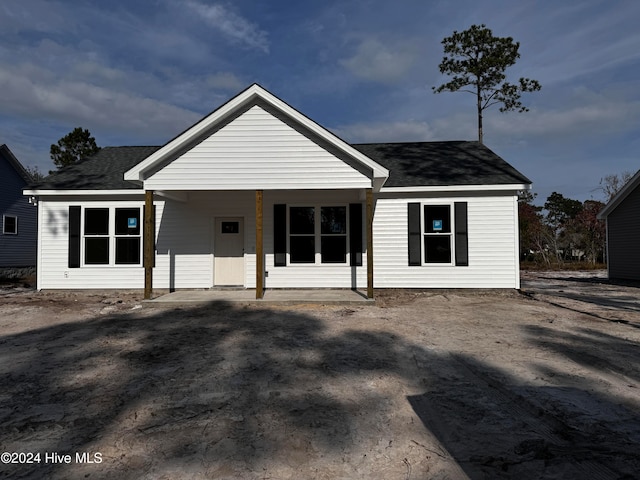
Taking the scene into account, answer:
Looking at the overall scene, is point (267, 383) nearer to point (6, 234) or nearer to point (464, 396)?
point (464, 396)

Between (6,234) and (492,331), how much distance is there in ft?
71.8

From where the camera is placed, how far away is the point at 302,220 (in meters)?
11.6

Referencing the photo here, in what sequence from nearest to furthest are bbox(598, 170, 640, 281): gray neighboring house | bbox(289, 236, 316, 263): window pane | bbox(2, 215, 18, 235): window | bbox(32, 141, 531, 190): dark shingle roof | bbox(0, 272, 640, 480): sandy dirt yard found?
bbox(0, 272, 640, 480): sandy dirt yard < bbox(32, 141, 531, 190): dark shingle roof < bbox(289, 236, 316, 263): window pane < bbox(598, 170, 640, 281): gray neighboring house < bbox(2, 215, 18, 235): window

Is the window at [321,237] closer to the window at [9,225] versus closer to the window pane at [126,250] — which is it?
the window pane at [126,250]

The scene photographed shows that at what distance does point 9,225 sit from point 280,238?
637 inches

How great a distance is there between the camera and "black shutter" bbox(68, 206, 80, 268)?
11.5m

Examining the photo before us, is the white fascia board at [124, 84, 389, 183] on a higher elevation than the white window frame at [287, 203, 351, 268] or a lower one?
higher

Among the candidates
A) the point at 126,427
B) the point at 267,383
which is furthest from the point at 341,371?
the point at 126,427

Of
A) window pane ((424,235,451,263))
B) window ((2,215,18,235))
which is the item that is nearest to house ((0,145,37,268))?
window ((2,215,18,235))

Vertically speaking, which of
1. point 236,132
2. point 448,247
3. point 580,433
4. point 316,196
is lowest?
point 580,433

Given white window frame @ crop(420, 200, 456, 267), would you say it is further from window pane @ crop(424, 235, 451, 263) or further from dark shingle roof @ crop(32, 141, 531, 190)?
dark shingle roof @ crop(32, 141, 531, 190)

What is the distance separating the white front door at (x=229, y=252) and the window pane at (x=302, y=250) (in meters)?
1.59

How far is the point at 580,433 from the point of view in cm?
336

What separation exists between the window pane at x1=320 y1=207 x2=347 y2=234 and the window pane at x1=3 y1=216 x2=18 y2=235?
17.0 metres
